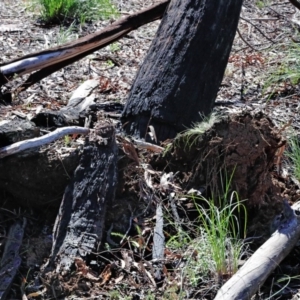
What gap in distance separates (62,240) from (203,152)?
3.23ft

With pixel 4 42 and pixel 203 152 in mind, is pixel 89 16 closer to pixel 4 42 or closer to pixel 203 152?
pixel 4 42

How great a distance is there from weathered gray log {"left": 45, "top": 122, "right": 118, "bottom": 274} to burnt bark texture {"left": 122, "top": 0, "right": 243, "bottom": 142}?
0.58 metres

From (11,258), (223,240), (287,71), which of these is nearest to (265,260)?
(223,240)

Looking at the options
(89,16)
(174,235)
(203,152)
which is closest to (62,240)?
(174,235)

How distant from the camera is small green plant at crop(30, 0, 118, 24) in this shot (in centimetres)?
736

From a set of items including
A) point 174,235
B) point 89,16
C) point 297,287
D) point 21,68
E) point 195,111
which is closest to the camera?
point 297,287

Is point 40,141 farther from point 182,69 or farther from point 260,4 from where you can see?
point 260,4

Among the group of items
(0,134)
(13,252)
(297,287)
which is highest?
(0,134)

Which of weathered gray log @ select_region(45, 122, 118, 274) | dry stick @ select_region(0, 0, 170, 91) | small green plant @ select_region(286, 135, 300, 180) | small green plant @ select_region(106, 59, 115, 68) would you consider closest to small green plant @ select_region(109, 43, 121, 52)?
small green plant @ select_region(106, 59, 115, 68)

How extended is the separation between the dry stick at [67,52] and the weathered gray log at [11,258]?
4.73ft

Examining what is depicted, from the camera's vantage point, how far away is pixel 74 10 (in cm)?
749

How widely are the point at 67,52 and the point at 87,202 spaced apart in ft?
5.71

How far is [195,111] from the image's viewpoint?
4.48m

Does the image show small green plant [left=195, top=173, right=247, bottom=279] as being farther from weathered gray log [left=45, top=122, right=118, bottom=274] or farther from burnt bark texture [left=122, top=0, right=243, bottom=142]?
burnt bark texture [left=122, top=0, right=243, bottom=142]
